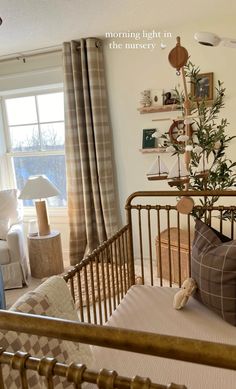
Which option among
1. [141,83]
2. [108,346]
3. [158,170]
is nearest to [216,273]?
[158,170]

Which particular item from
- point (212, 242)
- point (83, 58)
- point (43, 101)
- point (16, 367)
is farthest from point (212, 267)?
point (43, 101)

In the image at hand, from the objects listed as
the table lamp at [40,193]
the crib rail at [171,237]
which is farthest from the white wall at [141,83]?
the table lamp at [40,193]

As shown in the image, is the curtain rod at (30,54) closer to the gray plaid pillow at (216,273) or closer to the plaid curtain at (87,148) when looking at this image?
the plaid curtain at (87,148)

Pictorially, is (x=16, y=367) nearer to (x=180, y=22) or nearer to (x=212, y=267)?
(x=212, y=267)

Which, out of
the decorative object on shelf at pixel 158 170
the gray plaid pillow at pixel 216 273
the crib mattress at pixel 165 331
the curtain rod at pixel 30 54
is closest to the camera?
the crib mattress at pixel 165 331

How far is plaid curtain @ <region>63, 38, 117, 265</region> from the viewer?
128 inches

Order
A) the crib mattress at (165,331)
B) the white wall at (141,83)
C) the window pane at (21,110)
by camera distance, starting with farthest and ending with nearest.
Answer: the window pane at (21,110), the white wall at (141,83), the crib mattress at (165,331)

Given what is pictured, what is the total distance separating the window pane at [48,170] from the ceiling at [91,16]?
4.25 ft

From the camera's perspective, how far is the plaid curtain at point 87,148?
10.7 feet

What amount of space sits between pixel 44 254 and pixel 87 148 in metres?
1.16

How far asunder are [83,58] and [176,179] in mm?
2195

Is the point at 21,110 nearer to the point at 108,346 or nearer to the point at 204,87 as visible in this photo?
the point at 204,87

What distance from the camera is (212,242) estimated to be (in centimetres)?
164

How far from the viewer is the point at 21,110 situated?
3965 mm
